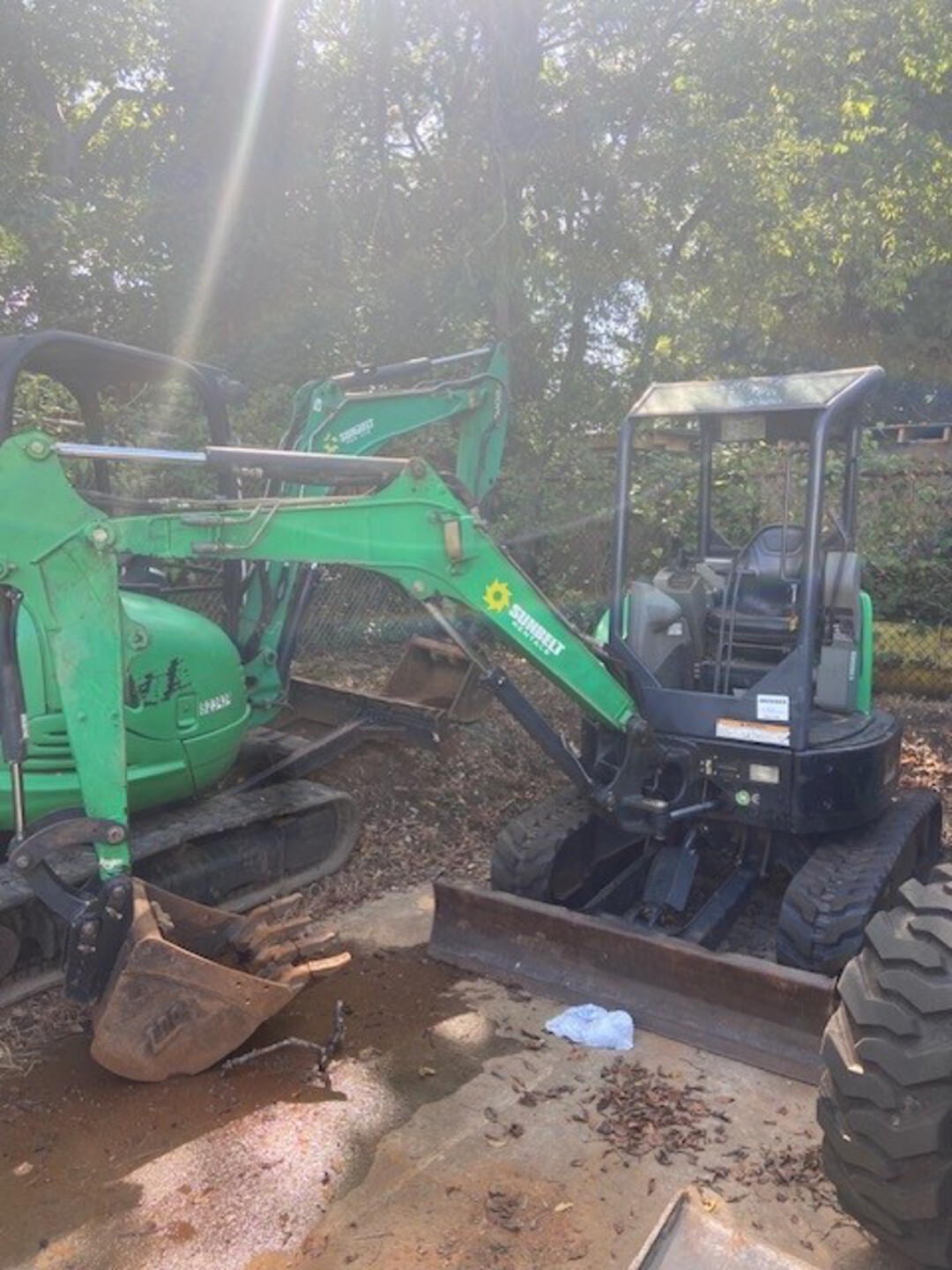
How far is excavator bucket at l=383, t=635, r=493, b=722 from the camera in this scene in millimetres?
6660

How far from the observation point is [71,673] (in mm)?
3646

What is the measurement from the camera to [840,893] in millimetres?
4348

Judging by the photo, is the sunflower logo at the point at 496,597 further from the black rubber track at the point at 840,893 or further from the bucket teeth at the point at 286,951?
the black rubber track at the point at 840,893

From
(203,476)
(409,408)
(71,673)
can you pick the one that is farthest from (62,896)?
(203,476)

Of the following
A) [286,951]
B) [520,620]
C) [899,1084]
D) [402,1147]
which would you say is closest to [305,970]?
[286,951]

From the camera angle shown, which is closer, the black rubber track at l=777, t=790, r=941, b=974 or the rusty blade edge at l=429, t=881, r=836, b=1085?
the rusty blade edge at l=429, t=881, r=836, b=1085

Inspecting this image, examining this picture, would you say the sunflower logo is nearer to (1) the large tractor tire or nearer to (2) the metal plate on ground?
(1) the large tractor tire

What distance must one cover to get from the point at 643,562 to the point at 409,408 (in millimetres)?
5222

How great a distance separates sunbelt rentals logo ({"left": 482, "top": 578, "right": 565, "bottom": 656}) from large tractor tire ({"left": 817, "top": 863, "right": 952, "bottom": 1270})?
2118mm

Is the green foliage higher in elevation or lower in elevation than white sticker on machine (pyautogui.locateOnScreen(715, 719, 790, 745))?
higher

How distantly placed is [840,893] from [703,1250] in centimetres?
214

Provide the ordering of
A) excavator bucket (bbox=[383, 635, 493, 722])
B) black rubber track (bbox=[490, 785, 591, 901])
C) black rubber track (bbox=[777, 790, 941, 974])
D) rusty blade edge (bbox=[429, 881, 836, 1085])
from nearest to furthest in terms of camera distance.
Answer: rusty blade edge (bbox=[429, 881, 836, 1085]), black rubber track (bbox=[777, 790, 941, 974]), black rubber track (bbox=[490, 785, 591, 901]), excavator bucket (bbox=[383, 635, 493, 722])

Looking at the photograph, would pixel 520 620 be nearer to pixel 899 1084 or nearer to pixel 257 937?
pixel 257 937

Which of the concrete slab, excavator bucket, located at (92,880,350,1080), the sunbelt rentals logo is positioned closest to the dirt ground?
the concrete slab
